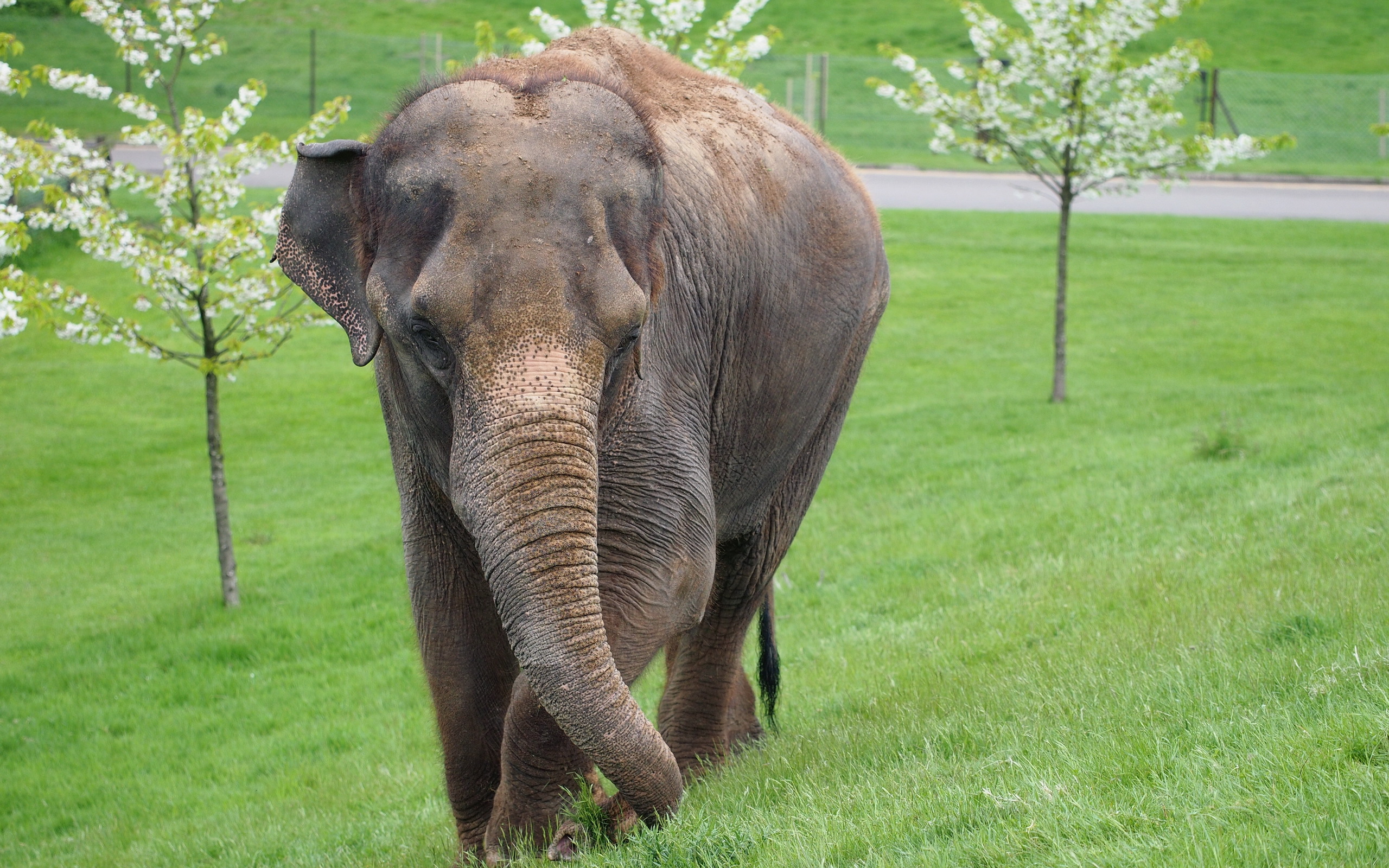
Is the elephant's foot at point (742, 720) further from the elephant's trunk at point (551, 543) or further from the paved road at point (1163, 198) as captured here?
the paved road at point (1163, 198)

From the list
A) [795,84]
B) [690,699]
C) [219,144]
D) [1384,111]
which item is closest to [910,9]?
[795,84]

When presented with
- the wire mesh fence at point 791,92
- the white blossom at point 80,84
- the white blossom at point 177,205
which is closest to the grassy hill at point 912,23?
the wire mesh fence at point 791,92

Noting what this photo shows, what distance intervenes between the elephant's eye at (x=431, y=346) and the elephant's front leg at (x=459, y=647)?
3.44ft

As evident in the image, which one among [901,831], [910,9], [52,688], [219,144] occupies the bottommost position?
[52,688]

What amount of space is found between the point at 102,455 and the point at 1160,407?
521 inches

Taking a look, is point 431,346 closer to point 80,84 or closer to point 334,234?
point 334,234

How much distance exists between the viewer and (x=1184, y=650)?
579 centimetres

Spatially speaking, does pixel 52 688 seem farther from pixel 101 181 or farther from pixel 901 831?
pixel 901 831

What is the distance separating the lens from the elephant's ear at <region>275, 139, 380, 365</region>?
463 centimetres

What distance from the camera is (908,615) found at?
10.0 meters

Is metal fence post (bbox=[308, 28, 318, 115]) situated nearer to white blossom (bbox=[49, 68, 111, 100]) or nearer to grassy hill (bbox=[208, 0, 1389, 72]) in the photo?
grassy hill (bbox=[208, 0, 1389, 72])

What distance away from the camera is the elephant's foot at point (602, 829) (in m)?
4.68

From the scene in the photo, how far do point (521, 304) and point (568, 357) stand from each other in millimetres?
205

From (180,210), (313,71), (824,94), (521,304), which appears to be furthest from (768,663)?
(313,71)
